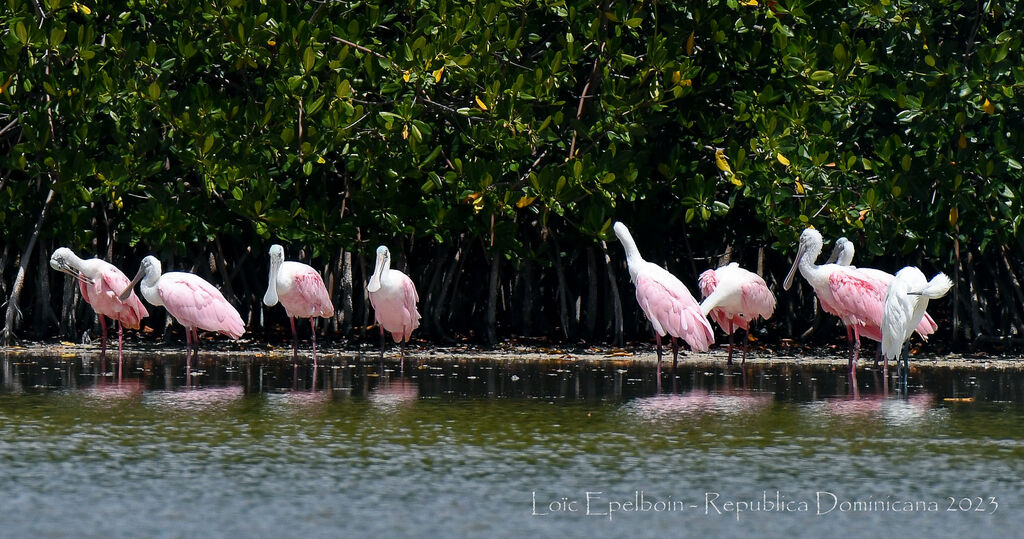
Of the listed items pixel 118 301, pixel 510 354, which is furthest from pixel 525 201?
pixel 118 301

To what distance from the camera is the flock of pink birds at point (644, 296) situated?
1404 centimetres

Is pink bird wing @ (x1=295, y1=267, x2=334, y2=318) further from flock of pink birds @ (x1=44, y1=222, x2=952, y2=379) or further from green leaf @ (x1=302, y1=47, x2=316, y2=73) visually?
green leaf @ (x1=302, y1=47, x2=316, y2=73)

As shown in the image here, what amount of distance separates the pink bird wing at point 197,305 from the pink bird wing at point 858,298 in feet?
18.8

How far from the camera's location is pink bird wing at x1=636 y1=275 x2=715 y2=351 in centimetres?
1395

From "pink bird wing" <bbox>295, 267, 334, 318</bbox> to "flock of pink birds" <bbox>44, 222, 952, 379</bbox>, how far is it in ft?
0.03

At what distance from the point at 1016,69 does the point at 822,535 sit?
967 cm

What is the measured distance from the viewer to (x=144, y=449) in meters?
8.41

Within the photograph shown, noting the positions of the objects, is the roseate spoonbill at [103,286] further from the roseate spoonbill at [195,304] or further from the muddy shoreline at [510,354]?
the roseate spoonbill at [195,304]

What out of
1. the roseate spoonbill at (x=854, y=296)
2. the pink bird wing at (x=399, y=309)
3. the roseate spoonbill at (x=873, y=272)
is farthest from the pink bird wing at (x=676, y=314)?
the pink bird wing at (x=399, y=309)

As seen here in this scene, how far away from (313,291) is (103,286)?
7.36ft

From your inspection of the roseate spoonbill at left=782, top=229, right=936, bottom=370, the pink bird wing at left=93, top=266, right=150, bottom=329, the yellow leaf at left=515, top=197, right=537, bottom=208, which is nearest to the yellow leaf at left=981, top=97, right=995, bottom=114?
the roseate spoonbill at left=782, top=229, right=936, bottom=370

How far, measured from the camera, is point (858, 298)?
1399cm

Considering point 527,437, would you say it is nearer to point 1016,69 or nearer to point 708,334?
point 708,334

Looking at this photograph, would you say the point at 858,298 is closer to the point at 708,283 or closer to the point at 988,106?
the point at 708,283
